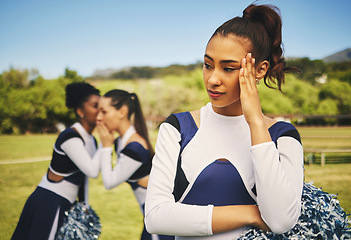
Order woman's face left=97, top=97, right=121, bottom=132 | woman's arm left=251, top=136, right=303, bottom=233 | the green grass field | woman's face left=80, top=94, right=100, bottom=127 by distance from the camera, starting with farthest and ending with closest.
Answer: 1. the green grass field
2. woman's face left=80, top=94, right=100, bottom=127
3. woman's face left=97, top=97, right=121, bottom=132
4. woman's arm left=251, top=136, right=303, bottom=233

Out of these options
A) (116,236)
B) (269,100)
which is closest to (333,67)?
(269,100)

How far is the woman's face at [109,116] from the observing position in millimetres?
3695

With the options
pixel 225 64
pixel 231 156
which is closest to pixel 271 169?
pixel 231 156

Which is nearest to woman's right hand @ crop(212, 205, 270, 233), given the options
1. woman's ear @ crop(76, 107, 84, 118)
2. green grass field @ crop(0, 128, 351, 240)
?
woman's ear @ crop(76, 107, 84, 118)

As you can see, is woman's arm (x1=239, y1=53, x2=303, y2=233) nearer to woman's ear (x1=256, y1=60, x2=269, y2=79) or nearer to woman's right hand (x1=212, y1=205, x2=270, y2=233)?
woman's right hand (x1=212, y1=205, x2=270, y2=233)

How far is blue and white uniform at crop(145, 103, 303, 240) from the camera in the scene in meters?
1.32

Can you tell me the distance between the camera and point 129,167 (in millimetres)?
3232

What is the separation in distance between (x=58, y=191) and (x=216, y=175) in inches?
92.5

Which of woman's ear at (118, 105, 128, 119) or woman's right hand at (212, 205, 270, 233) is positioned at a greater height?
woman's ear at (118, 105, 128, 119)

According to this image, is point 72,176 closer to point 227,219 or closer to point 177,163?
point 177,163

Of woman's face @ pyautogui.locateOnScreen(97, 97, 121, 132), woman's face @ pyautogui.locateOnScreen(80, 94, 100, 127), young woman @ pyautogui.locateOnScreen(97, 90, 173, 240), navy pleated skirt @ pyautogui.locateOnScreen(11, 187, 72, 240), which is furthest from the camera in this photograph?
woman's face @ pyautogui.locateOnScreen(80, 94, 100, 127)

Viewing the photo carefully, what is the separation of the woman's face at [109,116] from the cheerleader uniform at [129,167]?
298mm

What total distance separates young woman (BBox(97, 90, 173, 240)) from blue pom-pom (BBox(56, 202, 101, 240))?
17.9 inches

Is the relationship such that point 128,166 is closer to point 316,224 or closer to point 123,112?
point 123,112
